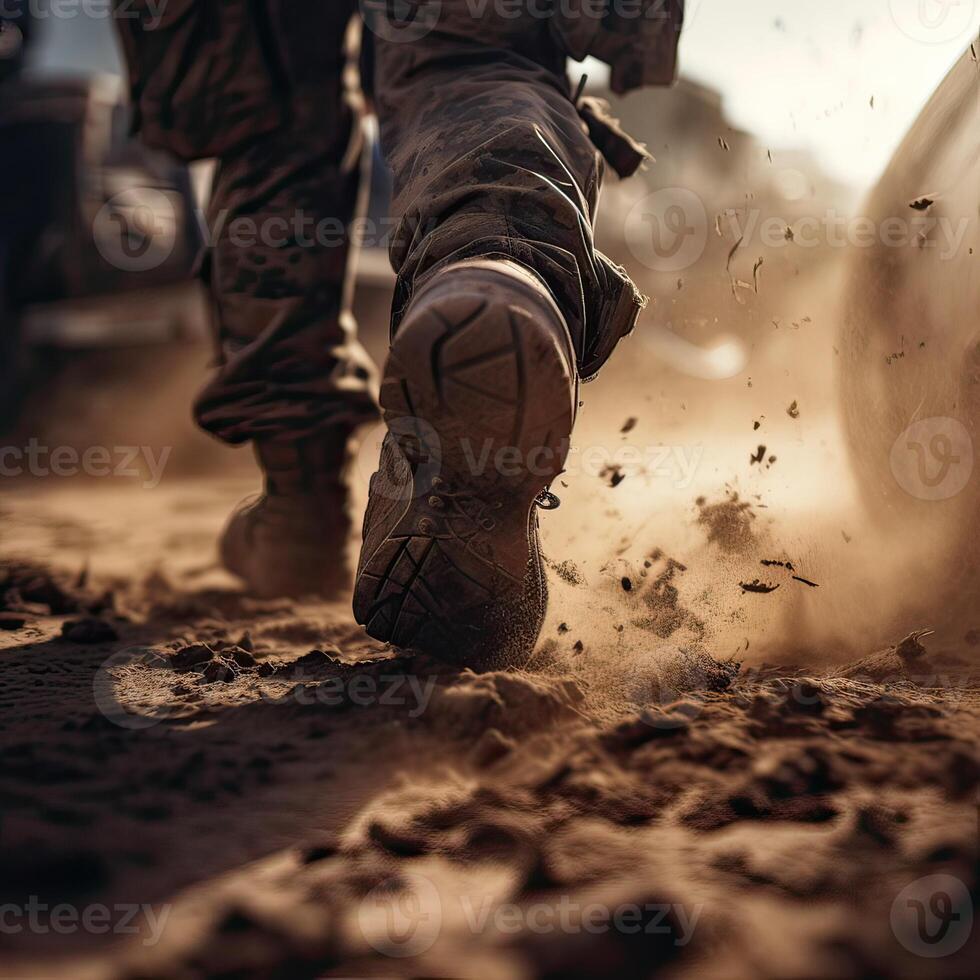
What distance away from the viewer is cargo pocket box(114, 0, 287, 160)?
5.49 ft

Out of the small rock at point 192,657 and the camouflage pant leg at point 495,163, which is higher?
the camouflage pant leg at point 495,163

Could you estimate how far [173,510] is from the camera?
3051 mm

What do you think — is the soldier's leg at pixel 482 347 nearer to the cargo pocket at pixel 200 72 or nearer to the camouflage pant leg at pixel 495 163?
the camouflage pant leg at pixel 495 163

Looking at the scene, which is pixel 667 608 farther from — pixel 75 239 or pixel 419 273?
pixel 75 239

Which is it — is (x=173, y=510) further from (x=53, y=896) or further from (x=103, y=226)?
(x=53, y=896)

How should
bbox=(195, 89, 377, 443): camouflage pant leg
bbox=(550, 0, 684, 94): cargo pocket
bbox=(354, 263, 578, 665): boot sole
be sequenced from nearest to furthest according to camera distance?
bbox=(354, 263, 578, 665): boot sole → bbox=(550, 0, 684, 94): cargo pocket → bbox=(195, 89, 377, 443): camouflage pant leg

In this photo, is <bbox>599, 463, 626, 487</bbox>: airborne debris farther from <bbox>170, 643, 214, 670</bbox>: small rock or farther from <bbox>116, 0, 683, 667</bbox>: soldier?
<bbox>170, 643, 214, 670</bbox>: small rock

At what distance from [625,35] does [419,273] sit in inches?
26.6

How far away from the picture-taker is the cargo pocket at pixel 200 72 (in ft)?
5.49

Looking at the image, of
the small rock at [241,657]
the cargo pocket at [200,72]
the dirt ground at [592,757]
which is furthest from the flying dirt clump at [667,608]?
the cargo pocket at [200,72]

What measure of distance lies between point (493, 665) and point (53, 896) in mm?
589

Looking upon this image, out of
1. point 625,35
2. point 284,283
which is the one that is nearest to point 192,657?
point 284,283

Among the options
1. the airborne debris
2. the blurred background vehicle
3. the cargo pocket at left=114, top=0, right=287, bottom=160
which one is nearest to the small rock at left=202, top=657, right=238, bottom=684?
the airborne debris

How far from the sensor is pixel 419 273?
1155mm
